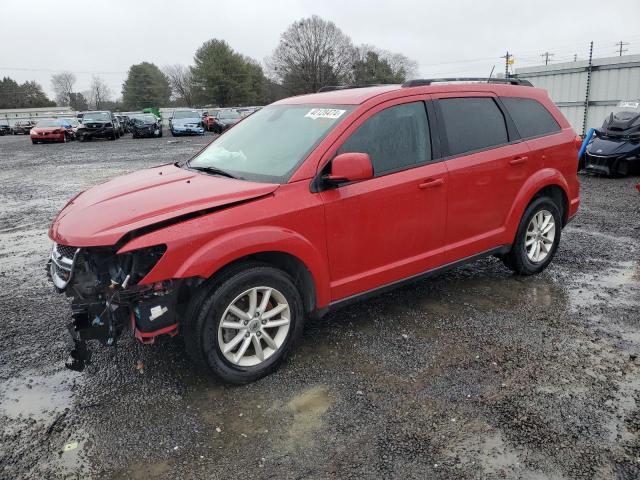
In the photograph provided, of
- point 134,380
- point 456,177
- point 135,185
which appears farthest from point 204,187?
point 456,177

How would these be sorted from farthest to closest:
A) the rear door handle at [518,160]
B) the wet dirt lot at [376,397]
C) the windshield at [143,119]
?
the windshield at [143,119] → the rear door handle at [518,160] → the wet dirt lot at [376,397]

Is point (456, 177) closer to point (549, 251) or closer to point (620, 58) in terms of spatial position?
point (549, 251)

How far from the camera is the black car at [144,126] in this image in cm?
3165

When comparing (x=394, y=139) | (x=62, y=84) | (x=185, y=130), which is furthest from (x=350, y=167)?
(x=62, y=84)

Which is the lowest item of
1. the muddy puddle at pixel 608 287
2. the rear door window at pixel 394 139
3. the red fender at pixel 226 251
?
the muddy puddle at pixel 608 287

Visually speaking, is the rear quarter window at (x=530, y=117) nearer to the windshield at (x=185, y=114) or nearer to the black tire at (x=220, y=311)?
the black tire at (x=220, y=311)

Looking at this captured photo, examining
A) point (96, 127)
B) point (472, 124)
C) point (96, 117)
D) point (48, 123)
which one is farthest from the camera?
point (48, 123)

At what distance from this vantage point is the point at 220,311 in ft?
10.5

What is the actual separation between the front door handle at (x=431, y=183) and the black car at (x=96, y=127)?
29.0 metres

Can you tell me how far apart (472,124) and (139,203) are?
2.84 m

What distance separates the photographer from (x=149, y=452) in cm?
281

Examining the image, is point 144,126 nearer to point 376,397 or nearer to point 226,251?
point 226,251

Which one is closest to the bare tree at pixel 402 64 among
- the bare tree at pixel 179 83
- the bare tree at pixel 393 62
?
the bare tree at pixel 393 62

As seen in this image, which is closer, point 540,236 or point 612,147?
point 540,236
